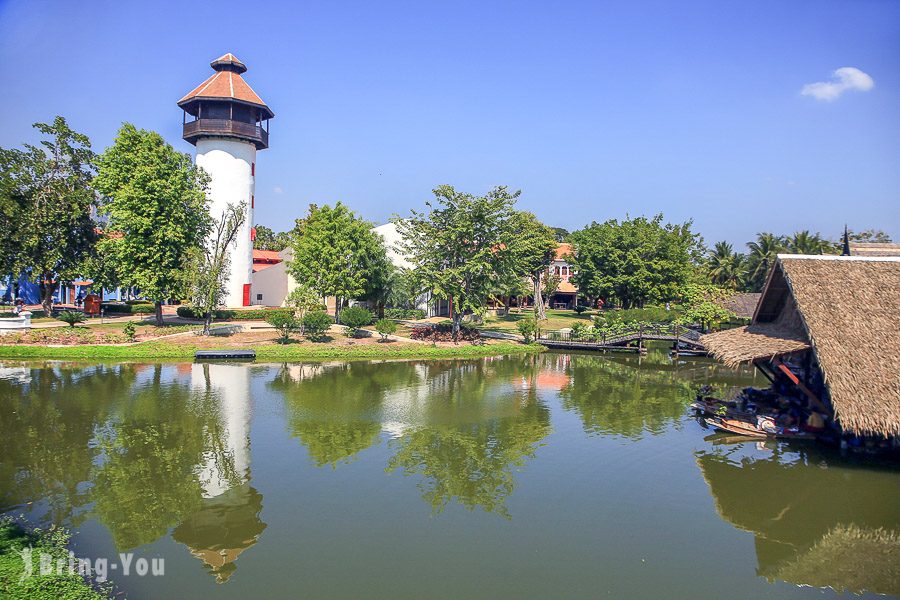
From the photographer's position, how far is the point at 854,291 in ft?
66.6

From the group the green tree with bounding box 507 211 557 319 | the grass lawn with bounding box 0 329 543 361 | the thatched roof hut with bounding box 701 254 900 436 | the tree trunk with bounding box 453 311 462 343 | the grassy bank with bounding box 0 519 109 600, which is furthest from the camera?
the green tree with bounding box 507 211 557 319

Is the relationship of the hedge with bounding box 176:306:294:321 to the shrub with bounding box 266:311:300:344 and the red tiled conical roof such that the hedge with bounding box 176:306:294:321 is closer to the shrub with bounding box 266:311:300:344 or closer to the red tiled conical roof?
the shrub with bounding box 266:311:300:344

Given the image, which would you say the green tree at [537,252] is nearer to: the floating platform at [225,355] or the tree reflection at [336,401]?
the tree reflection at [336,401]

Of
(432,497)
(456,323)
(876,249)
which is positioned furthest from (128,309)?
(876,249)

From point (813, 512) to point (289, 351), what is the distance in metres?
29.7

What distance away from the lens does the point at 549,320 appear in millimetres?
62156

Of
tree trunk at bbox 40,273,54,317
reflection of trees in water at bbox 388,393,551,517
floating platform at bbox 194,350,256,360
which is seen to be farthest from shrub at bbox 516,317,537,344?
tree trunk at bbox 40,273,54,317

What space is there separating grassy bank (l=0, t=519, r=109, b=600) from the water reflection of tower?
2166mm

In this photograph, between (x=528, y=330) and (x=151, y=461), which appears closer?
(x=151, y=461)

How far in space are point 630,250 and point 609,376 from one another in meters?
27.5

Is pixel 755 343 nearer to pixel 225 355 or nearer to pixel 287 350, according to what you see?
pixel 287 350

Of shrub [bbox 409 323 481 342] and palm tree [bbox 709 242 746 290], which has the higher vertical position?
palm tree [bbox 709 242 746 290]

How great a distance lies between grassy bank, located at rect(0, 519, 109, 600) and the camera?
1038cm

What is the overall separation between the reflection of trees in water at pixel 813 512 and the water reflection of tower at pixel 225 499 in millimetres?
11180
